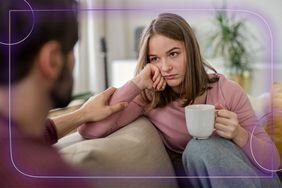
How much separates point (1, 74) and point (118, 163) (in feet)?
0.68

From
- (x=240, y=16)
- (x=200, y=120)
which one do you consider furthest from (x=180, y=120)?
(x=240, y=16)

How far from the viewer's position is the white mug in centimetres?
56

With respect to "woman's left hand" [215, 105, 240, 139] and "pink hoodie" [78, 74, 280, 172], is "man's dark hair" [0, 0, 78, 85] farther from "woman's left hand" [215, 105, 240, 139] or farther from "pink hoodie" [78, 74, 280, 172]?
"woman's left hand" [215, 105, 240, 139]

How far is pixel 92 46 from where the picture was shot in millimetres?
583

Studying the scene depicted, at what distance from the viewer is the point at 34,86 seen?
54 cm

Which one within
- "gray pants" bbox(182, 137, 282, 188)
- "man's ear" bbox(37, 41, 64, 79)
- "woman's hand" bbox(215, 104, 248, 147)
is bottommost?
"gray pants" bbox(182, 137, 282, 188)

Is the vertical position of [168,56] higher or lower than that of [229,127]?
higher

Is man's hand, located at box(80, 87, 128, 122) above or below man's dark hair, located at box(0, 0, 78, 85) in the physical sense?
below

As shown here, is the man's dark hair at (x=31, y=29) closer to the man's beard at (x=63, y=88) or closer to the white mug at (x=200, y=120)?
the man's beard at (x=63, y=88)

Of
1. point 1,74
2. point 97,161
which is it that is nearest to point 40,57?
point 1,74

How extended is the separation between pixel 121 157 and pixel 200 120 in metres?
0.13

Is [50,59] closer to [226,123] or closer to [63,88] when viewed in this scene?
[63,88]

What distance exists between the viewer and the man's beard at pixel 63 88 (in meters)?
0.55

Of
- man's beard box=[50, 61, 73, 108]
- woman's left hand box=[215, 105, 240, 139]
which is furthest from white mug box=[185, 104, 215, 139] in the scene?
man's beard box=[50, 61, 73, 108]
